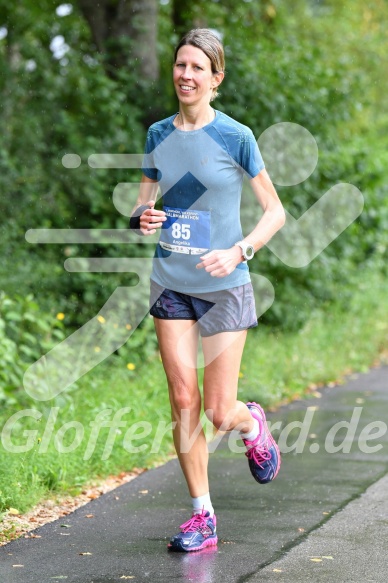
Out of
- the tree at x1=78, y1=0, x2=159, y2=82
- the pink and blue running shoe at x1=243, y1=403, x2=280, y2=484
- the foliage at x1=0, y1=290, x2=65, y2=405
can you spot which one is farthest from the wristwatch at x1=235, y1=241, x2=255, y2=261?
the tree at x1=78, y1=0, x2=159, y2=82

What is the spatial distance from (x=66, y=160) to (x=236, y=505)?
648 cm

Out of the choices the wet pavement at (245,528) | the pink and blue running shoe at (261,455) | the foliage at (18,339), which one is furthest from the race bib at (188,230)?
the foliage at (18,339)

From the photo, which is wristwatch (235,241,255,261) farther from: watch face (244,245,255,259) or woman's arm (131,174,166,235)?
woman's arm (131,174,166,235)

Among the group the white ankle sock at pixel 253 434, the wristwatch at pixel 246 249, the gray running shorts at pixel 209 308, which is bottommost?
the white ankle sock at pixel 253 434

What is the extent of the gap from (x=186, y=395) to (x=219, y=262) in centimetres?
73

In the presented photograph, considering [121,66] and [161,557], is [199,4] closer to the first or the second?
[121,66]

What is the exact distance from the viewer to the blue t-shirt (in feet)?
15.7

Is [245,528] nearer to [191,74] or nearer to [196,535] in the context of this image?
[196,535]

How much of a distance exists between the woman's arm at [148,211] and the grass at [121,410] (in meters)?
1.61

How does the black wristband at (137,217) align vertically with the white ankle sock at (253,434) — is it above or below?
above

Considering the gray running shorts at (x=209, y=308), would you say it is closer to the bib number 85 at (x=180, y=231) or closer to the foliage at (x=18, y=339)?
the bib number 85 at (x=180, y=231)

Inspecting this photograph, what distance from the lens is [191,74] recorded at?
4766 millimetres

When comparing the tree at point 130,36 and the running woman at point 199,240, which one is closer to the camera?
the running woman at point 199,240

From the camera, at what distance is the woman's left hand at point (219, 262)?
15.1ft
